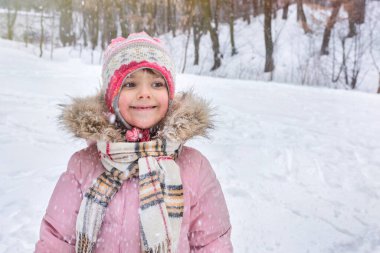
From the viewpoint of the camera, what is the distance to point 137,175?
1517 mm

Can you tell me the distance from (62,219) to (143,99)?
0.56 m

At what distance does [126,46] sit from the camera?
1.63 m

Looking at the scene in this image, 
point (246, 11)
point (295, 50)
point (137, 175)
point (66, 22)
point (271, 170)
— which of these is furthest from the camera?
point (66, 22)

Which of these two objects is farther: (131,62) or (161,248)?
(131,62)

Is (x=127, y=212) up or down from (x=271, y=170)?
up

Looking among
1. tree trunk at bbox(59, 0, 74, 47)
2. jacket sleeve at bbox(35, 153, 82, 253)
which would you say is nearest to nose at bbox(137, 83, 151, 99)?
jacket sleeve at bbox(35, 153, 82, 253)

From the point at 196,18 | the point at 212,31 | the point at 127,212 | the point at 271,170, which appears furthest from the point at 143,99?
the point at 196,18

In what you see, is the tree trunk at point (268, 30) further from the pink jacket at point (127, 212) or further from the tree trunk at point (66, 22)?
the tree trunk at point (66, 22)

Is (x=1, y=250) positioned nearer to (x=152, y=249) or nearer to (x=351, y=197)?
(x=152, y=249)

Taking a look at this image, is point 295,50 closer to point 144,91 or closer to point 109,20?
point 109,20

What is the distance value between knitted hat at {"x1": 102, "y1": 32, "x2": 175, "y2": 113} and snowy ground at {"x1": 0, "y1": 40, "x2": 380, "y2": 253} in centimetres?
50

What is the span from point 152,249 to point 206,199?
30cm

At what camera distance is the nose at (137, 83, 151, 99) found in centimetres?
153

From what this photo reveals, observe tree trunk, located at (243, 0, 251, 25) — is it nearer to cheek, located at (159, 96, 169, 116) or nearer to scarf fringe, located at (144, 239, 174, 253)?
cheek, located at (159, 96, 169, 116)
